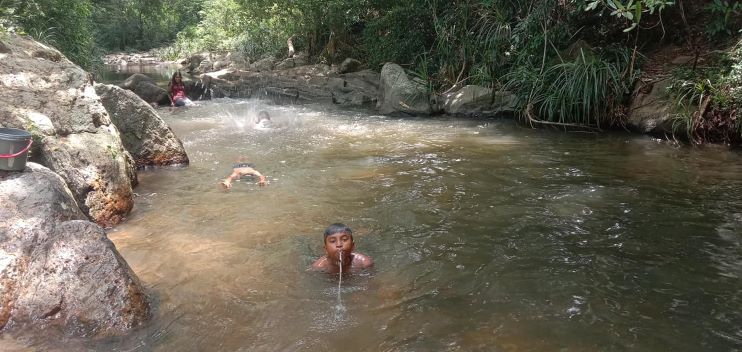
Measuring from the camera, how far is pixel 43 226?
3.25 meters

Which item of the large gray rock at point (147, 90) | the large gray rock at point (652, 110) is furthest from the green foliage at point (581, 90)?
the large gray rock at point (147, 90)

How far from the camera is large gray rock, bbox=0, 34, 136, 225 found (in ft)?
15.4

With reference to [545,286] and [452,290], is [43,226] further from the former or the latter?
[545,286]

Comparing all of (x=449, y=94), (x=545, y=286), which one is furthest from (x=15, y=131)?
(x=449, y=94)

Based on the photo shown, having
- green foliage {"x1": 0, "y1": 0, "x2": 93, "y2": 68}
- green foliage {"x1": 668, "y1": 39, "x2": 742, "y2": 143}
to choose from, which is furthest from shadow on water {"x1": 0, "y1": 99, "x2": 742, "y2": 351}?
green foliage {"x1": 0, "y1": 0, "x2": 93, "y2": 68}

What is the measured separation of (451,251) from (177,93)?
34.2 feet

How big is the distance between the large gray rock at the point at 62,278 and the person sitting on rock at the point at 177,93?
9.68 meters

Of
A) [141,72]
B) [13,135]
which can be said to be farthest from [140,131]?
[141,72]

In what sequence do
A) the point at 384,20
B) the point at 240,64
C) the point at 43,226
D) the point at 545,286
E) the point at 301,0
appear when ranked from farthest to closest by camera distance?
the point at 240,64, the point at 301,0, the point at 384,20, the point at 545,286, the point at 43,226

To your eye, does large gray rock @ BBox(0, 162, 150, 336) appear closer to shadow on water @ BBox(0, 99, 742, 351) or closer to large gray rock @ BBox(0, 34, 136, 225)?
shadow on water @ BBox(0, 99, 742, 351)

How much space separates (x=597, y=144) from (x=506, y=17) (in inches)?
161

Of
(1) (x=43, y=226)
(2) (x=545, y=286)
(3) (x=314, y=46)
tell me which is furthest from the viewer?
(3) (x=314, y=46)

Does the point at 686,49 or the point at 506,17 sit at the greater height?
the point at 506,17

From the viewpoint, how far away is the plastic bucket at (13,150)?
3.49 metres
